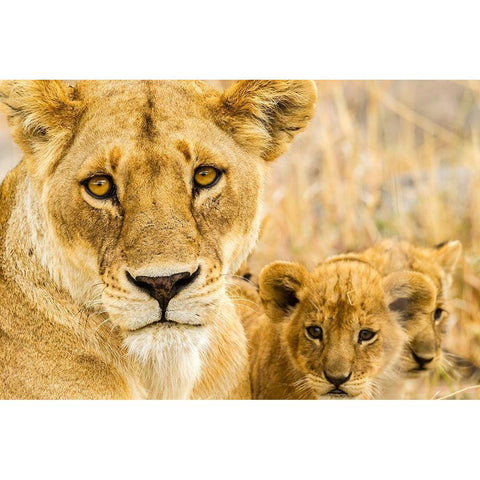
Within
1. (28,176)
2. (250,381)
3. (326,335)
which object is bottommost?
(250,381)

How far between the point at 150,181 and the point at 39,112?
1.50ft

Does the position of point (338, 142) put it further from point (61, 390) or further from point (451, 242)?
point (61, 390)

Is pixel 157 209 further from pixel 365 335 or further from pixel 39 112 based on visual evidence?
pixel 365 335

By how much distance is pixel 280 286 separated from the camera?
11.8 feet

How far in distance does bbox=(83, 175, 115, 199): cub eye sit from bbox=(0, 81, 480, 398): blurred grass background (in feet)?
2.18

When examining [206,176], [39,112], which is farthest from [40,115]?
[206,176]

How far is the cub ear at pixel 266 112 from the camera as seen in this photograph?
343cm

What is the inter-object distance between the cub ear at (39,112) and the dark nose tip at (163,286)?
62 centimetres

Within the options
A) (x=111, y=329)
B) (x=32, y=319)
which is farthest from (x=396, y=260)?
(x=32, y=319)

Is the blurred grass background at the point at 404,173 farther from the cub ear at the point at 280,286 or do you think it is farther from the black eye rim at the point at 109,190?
the black eye rim at the point at 109,190

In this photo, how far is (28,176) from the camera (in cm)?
338

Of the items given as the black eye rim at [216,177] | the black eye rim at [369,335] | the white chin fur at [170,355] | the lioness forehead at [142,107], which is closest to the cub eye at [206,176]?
the black eye rim at [216,177]

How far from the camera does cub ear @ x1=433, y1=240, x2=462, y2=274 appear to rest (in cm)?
375

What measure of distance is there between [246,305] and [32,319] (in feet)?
2.70
